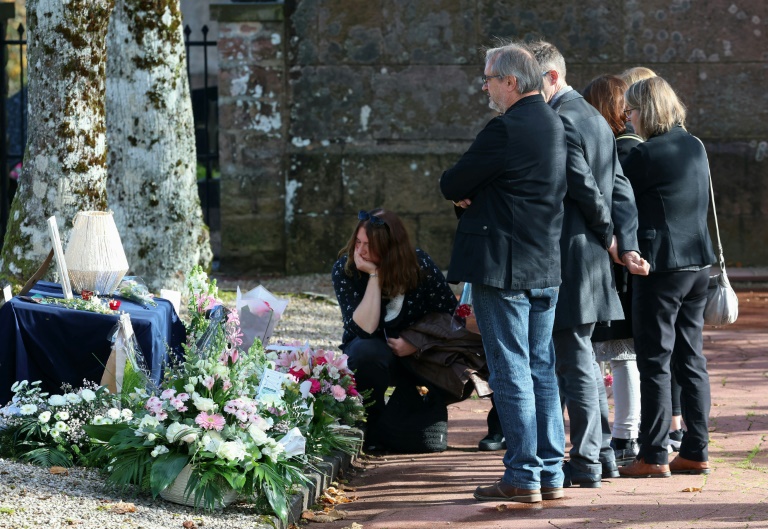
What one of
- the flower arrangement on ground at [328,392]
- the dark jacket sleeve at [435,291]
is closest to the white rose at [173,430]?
the flower arrangement on ground at [328,392]

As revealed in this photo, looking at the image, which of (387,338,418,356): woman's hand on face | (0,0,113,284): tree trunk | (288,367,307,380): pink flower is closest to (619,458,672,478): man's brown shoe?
(387,338,418,356): woman's hand on face

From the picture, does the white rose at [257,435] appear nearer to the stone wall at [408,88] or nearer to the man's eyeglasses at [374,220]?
the man's eyeglasses at [374,220]

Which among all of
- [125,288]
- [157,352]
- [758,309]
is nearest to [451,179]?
[157,352]

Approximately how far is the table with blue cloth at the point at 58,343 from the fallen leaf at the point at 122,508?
103 centimetres

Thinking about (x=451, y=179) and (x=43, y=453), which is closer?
(x=451, y=179)

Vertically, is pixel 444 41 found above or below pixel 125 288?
above

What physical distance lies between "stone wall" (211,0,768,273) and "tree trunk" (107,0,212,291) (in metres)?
2.77

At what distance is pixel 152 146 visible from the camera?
9.55 meters

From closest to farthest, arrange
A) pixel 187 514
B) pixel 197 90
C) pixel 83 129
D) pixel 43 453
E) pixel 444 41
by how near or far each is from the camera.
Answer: pixel 187 514 < pixel 43 453 < pixel 83 129 < pixel 444 41 < pixel 197 90

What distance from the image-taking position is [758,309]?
35.2 ft

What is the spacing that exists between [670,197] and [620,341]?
2.38 ft

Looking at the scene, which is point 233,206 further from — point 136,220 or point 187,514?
point 187,514

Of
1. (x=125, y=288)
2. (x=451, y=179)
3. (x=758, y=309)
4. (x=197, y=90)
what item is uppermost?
(x=197, y=90)

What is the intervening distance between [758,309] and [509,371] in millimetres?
6571
